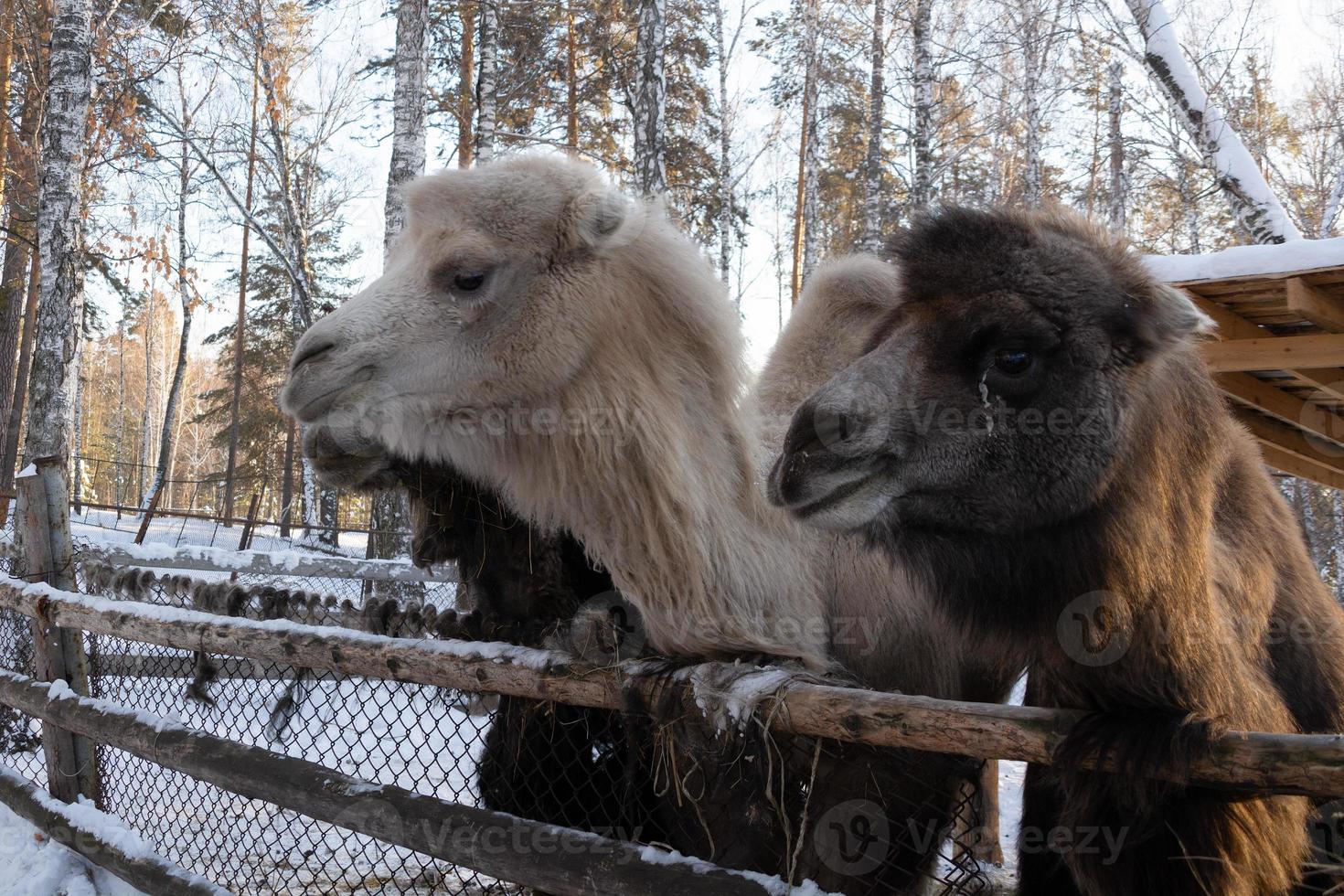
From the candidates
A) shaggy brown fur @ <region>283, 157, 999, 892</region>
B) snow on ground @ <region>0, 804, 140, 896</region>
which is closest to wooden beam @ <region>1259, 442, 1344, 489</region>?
shaggy brown fur @ <region>283, 157, 999, 892</region>

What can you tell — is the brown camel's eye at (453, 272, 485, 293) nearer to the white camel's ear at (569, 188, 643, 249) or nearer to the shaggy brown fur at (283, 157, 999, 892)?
the shaggy brown fur at (283, 157, 999, 892)

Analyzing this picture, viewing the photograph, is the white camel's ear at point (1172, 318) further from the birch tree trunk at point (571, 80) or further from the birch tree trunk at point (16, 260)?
the birch tree trunk at point (16, 260)

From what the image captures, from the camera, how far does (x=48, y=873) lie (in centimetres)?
403

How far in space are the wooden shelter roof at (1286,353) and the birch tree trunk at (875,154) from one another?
27.4ft

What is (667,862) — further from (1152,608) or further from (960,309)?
(960,309)

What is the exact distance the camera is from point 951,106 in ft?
63.8

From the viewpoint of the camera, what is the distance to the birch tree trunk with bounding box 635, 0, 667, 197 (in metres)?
10.5

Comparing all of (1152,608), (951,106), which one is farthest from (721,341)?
(951,106)

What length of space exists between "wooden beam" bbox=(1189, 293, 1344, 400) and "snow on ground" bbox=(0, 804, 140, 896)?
5.76 metres

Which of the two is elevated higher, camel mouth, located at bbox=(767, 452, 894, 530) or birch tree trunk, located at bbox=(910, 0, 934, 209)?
→ birch tree trunk, located at bbox=(910, 0, 934, 209)

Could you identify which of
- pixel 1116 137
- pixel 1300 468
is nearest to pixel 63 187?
pixel 1300 468

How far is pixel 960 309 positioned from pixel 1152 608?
A: 80cm

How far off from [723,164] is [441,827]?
17160 millimetres

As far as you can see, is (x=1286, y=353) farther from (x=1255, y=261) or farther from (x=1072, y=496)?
(x=1072, y=496)
